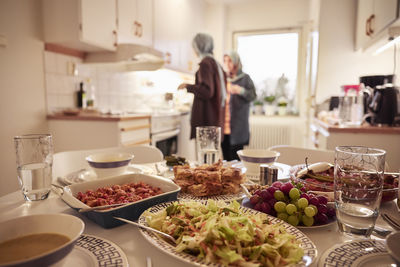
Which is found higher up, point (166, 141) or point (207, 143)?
point (207, 143)

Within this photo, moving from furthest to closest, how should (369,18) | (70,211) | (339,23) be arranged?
(339,23) → (369,18) → (70,211)

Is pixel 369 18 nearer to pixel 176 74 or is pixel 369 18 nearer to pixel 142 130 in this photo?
pixel 142 130

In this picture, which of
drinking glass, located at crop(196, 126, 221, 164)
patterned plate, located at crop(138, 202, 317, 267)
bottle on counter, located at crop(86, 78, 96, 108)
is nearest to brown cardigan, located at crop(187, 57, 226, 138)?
bottle on counter, located at crop(86, 78, 96, 108)

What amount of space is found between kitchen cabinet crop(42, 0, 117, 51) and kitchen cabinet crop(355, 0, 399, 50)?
2210 mm

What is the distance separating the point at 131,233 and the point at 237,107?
2903 mm

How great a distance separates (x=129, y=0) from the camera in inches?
111

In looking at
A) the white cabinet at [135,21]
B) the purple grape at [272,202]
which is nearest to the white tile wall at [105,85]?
the white cabinet at [135,21]

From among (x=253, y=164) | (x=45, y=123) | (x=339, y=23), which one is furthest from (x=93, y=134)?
(x=339, y=23)

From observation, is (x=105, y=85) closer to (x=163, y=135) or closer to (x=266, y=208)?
(x=163, y=135)

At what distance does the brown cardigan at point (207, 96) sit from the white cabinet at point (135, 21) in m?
0.84

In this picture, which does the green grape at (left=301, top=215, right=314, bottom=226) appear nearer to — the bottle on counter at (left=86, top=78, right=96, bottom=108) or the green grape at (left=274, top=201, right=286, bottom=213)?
the green grape at (left=274, top=201, right=286, bottom=213)

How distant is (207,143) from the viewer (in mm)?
1213

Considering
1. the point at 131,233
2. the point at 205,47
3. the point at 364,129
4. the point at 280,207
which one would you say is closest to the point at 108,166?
the point at 131,233

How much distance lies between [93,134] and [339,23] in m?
Result: 2.92
